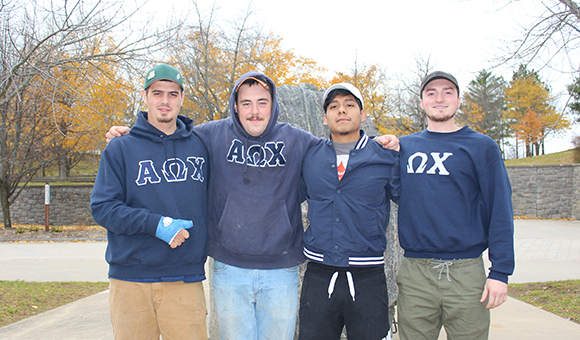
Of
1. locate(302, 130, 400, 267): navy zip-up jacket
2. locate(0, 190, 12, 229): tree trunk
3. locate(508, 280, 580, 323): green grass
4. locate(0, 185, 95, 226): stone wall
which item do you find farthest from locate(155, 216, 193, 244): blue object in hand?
locate(0, 185, 95, 226): stone wall

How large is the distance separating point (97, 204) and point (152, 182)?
334 millimetres

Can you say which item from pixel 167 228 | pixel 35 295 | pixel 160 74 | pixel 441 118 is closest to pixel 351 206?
pixel 441 118

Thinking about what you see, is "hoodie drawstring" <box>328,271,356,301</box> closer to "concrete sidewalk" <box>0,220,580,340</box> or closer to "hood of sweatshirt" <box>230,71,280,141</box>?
"hood of sweatshirt" <box>230,71,280,141</box>

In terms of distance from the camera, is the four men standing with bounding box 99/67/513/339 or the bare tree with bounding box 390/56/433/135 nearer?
the four men standing with bounding box 99/67/513/339

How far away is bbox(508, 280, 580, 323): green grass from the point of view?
470cm

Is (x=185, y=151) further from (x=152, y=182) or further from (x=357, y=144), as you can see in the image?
(x=357, y=144)

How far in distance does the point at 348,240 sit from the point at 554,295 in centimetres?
466

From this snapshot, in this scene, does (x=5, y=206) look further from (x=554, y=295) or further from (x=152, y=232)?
(x=554, y=295)

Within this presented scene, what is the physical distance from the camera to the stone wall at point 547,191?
17078 mm

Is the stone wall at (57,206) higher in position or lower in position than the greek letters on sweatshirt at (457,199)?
lower

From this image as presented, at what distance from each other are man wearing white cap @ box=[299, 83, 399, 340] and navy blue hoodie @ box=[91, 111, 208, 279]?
73cm

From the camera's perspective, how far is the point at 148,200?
242 centimetres

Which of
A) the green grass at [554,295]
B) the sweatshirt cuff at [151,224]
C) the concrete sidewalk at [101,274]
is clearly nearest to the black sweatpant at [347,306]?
the sweatshirt cuff at [151,224]

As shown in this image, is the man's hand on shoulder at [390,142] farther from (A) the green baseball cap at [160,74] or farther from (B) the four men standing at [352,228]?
(A) the green baseball cap at [160,74]
